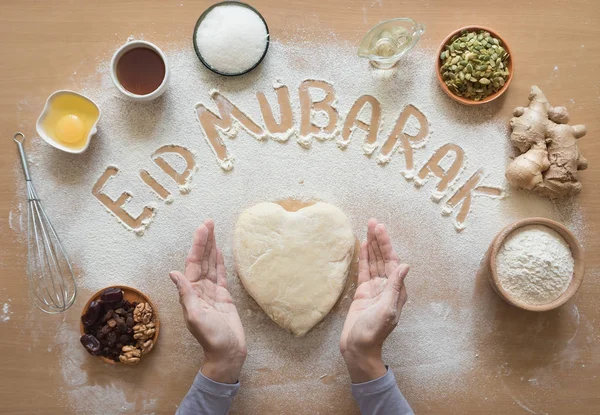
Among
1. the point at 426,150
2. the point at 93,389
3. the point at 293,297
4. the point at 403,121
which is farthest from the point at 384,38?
the point at 93,389

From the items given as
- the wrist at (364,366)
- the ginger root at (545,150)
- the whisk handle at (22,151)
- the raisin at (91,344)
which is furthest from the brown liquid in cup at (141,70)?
the ginger root at (545,150)

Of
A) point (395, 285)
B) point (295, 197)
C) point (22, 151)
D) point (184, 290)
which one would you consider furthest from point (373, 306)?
point (22, 151)

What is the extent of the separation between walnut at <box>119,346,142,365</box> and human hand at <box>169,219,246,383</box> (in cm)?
19

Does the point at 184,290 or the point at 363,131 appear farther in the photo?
the point at 363,131

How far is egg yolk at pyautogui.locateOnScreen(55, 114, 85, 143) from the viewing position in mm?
1360

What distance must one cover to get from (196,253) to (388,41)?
807 mm

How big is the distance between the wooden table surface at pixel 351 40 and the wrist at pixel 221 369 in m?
0.14

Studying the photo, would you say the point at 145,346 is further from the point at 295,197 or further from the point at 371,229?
the point at 371,229

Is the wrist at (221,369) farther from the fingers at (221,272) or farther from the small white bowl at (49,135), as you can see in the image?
the small white bowl at (49,135)

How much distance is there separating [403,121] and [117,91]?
33.1 inches

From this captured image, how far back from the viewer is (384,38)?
140 centimetres

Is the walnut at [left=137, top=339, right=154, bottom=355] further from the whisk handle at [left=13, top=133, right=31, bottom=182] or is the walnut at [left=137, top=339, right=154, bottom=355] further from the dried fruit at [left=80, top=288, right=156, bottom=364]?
the whisk handle at [left=13, top=133, right=31, bottom=182]

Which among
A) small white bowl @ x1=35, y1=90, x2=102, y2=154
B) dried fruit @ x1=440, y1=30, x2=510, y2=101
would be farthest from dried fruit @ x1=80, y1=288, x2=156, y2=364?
dried fruit @ x1=440, y1=30, x2=510, y2=101

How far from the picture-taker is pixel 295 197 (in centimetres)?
142
